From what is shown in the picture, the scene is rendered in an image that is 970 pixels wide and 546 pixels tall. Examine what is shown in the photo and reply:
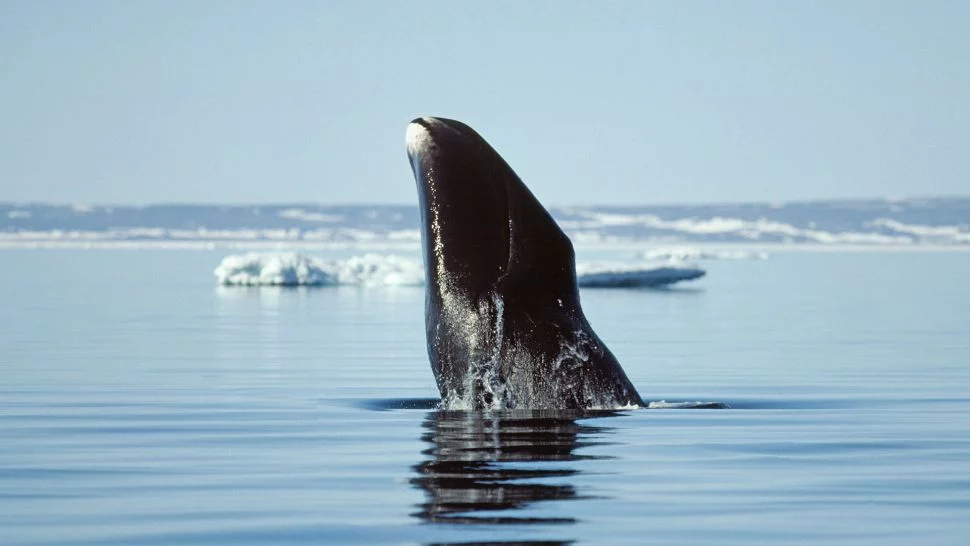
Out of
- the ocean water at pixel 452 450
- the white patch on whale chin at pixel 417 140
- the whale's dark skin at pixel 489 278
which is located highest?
the white patch on whale chin at pixel 417 140

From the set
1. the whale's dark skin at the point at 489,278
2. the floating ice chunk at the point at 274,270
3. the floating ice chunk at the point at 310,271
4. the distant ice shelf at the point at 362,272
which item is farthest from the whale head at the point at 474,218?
the floating ice chunk at the point at 274,270

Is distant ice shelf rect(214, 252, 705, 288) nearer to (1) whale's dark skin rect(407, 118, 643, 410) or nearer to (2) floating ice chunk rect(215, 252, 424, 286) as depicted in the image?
(2) floating ice chunk rect(215, 252, 424, 286)

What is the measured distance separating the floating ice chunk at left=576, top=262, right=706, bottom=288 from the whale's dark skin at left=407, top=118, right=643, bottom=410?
41255 millimetres

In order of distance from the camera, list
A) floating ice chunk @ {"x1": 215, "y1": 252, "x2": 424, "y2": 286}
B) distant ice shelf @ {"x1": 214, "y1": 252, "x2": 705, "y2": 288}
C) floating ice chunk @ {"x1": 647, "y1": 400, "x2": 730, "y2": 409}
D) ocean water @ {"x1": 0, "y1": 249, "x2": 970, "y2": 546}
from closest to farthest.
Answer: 1. ocean water @ {"x1": 0, "y1": 249, "x2": 970, "y2": 546}
2. floating ice chunk @ {"x1": 647, "y1": 400, "x2": 730, "y2": 409}
3. distant ice shelf @ {"x1": 214, "y1": 252, "x2": 705, "y2": 288}
4. floating ice chunk @ {"x1": 215, "y1": 252, "x2": 424, "y2": 286}

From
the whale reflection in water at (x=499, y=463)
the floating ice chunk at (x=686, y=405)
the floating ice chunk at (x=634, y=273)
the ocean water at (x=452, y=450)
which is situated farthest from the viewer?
the floating ice chunk at (x=634, y=273)

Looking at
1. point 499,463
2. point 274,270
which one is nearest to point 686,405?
point 499,463

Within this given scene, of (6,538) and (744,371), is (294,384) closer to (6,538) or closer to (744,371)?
(744,371)

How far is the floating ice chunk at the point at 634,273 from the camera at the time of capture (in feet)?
177

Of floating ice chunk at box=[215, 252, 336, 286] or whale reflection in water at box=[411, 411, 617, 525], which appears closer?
whale reflection in water at box=[411, 411, 617, 525]

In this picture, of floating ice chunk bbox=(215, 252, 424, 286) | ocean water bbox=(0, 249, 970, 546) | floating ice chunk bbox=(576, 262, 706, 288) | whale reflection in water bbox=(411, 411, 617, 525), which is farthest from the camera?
floating ice chunk bbox=(215, 252, 424, 286)

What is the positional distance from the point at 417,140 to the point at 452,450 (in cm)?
214

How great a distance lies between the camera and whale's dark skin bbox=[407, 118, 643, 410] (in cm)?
1163

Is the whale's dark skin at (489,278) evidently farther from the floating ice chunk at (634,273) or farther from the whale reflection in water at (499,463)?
the floating ice chunk at (634,273)

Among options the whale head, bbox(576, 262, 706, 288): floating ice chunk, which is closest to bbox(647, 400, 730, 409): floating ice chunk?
the whale head
